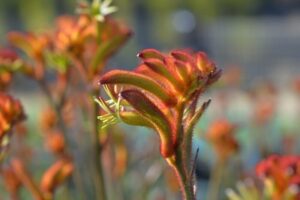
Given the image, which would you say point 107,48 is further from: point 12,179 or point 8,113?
point 12,179

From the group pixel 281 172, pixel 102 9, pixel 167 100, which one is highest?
pixel 102 9

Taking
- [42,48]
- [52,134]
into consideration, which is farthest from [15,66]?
[52,134]

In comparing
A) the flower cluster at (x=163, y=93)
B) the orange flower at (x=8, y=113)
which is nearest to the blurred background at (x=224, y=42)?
the orange flower at (x=8, y=113)

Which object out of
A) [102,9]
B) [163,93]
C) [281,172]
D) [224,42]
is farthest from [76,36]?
[224,42]

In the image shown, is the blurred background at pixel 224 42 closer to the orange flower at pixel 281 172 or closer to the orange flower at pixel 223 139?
the orange flower at pixel 223 139

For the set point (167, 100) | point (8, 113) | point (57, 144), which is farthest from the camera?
→ point (57, 144)
